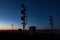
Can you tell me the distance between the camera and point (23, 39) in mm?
19859

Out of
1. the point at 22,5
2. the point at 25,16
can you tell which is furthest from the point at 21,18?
the point at 22,5

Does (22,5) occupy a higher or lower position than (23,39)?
higher

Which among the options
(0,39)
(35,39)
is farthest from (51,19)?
(0,39)

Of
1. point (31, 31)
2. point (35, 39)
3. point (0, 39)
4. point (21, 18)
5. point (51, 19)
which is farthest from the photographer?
point (51, 19)

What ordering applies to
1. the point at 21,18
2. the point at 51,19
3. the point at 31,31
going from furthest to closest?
the point at 51,19 → the point at 21,18 → the point at 31,31

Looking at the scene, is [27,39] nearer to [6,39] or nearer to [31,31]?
[6,39]

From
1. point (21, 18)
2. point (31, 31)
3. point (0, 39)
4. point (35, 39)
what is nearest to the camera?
point (0, 39)

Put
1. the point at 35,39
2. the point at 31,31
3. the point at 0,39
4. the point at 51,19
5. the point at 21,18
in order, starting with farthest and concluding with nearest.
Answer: the point at 51,19
the point at 21,18
the point at 31,31
the point at 35,39
the point at 0,39

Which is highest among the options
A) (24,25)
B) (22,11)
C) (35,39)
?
(22,11)

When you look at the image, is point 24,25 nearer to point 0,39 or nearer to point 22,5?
point 22,5

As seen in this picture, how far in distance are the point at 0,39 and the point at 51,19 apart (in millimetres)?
26452

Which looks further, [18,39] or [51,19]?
[51,19]

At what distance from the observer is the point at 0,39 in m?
19.0

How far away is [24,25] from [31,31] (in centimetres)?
1463
